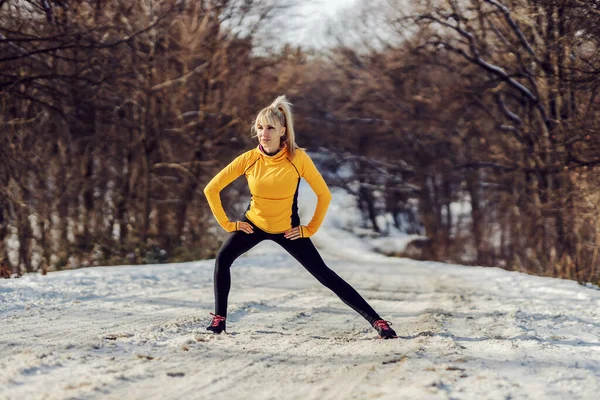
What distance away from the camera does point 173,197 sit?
66.3ft

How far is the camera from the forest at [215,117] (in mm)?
11484

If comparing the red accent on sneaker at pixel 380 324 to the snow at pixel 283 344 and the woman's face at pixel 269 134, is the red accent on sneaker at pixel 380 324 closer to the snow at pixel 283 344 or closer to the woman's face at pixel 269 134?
the snow at pixel 283 344

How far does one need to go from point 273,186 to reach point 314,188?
37 cm

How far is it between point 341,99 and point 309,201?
38.1 feet

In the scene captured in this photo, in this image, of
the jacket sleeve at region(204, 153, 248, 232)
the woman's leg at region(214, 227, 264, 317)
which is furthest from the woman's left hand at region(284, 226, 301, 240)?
the jacket sleeve at region(204, 153, 248, 232)

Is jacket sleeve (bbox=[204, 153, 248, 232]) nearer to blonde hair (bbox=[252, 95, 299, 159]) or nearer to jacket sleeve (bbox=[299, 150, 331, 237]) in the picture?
blonde hair (bbox=[252, 95, 299, 159])

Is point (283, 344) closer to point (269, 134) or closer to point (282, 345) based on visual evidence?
point (282, 345)

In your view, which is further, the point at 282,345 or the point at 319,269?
the point at 319,269

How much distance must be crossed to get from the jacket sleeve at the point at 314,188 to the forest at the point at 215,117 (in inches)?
232

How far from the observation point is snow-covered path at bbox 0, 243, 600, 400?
12.5 ft

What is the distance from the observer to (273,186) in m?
5.32

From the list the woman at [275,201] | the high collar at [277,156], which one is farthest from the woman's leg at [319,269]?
the high collar at [277,156]

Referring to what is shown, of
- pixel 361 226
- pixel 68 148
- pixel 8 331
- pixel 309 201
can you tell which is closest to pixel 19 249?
pixel 68 148

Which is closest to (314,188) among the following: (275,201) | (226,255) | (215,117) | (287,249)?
(275,201)
